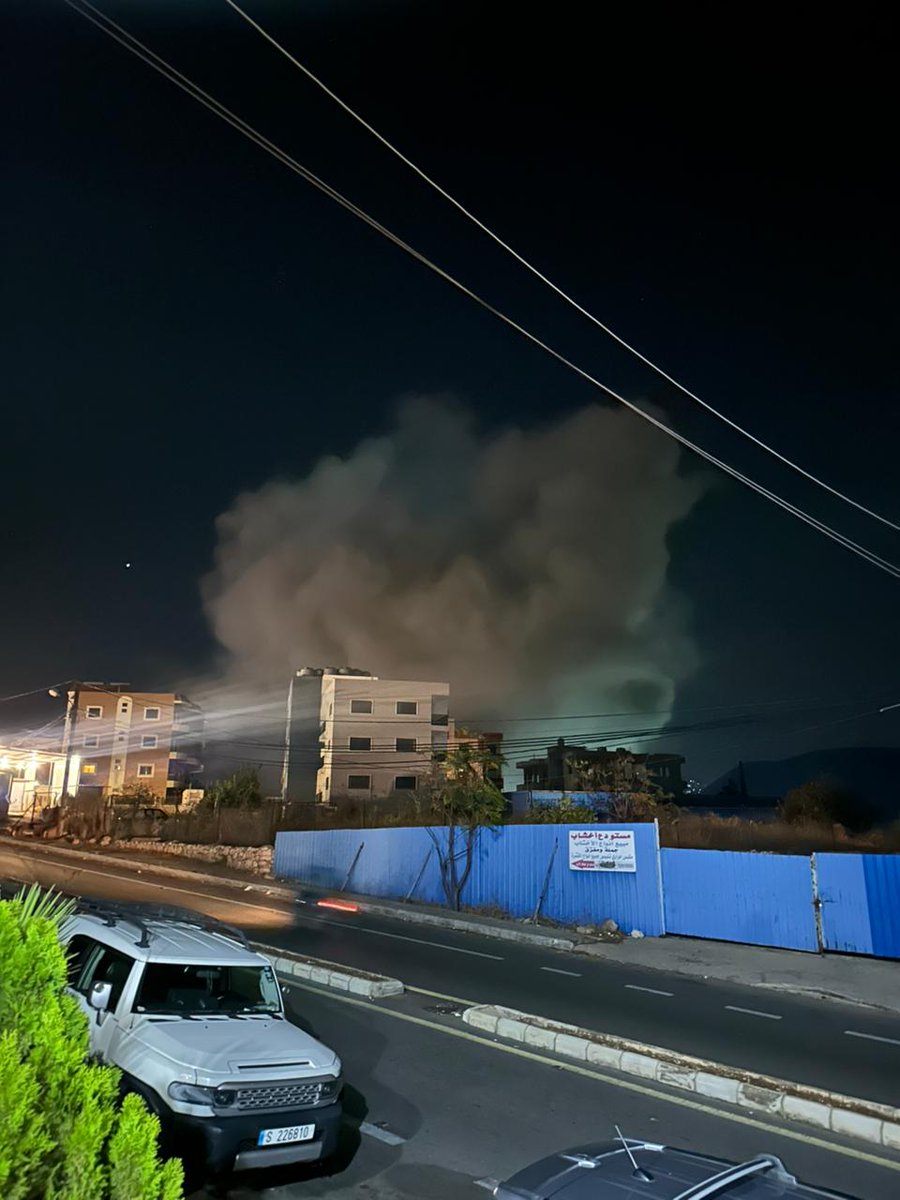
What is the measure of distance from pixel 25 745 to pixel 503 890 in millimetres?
68423

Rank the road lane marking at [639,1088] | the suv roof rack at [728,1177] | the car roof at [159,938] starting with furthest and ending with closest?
the car roof at [159,938] < the road lane marking at [639,1088] < the suv roof rack at [728,1177]

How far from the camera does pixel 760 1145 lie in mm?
6172

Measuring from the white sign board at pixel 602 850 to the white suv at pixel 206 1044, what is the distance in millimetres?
13676

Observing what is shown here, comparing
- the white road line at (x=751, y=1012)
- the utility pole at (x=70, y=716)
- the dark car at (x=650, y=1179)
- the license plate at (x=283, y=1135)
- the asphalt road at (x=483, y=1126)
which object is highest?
the utility pole at (x=70, y=716)

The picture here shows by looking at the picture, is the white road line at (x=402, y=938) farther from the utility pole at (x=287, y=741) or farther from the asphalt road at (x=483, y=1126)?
the utility pole at (x=287, y=741)

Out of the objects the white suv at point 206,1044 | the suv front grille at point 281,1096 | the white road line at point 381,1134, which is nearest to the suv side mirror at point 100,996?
the white suv at point 206,1044

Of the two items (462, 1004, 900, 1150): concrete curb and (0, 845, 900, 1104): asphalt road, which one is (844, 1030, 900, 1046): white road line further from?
(462, 1004, 900, 1150): concrete curb

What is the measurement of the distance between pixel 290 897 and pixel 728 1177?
943 inches

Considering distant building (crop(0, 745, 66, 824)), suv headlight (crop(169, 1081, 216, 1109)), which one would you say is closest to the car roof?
suv headlight (crop(169, 1081, 216, 1109))

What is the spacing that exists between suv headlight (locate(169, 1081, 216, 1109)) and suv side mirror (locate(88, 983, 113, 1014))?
117cm

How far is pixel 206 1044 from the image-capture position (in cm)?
546

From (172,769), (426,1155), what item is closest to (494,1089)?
(426,1155)

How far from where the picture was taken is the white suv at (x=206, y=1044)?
4.91 meters

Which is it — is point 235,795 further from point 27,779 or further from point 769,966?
point 27,779
